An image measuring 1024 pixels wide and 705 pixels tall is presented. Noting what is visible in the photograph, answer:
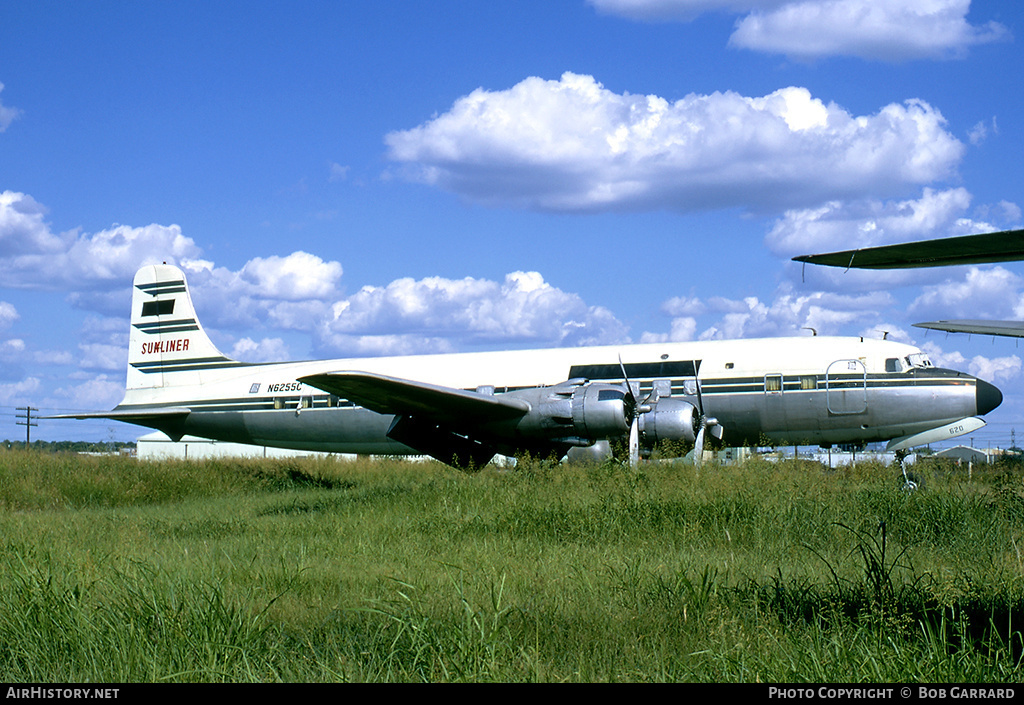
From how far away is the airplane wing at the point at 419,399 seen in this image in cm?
1280

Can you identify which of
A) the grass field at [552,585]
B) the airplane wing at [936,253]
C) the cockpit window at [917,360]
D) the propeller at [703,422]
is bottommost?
the grass field at [552,585]

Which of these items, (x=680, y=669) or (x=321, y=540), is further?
(x=321, y=540)

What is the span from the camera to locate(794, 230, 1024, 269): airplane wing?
9.27 ft

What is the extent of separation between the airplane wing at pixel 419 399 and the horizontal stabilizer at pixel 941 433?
7.98 m

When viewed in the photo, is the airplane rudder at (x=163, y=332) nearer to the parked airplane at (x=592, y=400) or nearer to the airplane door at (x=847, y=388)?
the parked airplane at (x=592, y=400)

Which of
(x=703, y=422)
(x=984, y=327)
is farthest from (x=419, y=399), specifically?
(x=984, y=327)

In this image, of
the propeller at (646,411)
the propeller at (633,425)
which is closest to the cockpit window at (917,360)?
the propeller at (646,411)

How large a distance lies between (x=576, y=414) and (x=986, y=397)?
8491 millimetres

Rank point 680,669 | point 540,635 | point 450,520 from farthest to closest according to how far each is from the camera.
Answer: point 450,520, point 540,635, point 680,669

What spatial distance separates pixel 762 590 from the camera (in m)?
4.53

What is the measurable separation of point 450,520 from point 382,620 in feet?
12.1

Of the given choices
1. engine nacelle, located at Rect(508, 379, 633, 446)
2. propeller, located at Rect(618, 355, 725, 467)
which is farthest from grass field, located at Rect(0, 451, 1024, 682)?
propeller, located at Rect(618, 355, 725, 467)

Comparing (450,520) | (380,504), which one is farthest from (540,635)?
(380,504)
